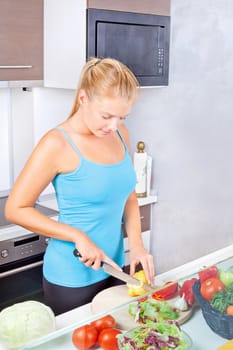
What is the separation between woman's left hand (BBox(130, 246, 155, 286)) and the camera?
1.55 m

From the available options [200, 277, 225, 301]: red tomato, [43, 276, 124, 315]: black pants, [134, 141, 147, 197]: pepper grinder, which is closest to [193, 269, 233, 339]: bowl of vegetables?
[200, 277, 225, 301]: red tomato

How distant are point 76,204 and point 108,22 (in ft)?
3.77

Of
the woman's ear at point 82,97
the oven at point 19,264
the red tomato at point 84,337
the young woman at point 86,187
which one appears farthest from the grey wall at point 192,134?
the red tomato at point 84,337

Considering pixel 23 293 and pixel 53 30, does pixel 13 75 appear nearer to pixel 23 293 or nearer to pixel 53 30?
pixel 53 30

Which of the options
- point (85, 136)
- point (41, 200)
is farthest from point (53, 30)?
point (85, 136)

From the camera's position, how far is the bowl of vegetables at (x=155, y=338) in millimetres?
1095

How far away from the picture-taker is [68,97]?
2777 mm

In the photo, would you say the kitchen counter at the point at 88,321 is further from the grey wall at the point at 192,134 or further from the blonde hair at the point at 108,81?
the grey wall at the point at 192,134

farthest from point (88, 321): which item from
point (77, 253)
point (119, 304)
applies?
point (77, 253)

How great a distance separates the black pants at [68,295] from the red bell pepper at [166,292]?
1.45ft

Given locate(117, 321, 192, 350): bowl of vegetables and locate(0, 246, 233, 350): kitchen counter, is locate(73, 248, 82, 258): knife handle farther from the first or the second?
locate(117, 321, 192, 350): bowl of vegetables

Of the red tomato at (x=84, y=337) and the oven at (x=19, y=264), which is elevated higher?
the red tomato at (x=84, y=337)

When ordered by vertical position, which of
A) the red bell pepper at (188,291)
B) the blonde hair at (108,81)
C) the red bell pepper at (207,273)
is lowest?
the red bell pepper at (188,291)

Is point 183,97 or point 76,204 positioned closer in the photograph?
point 76,204
